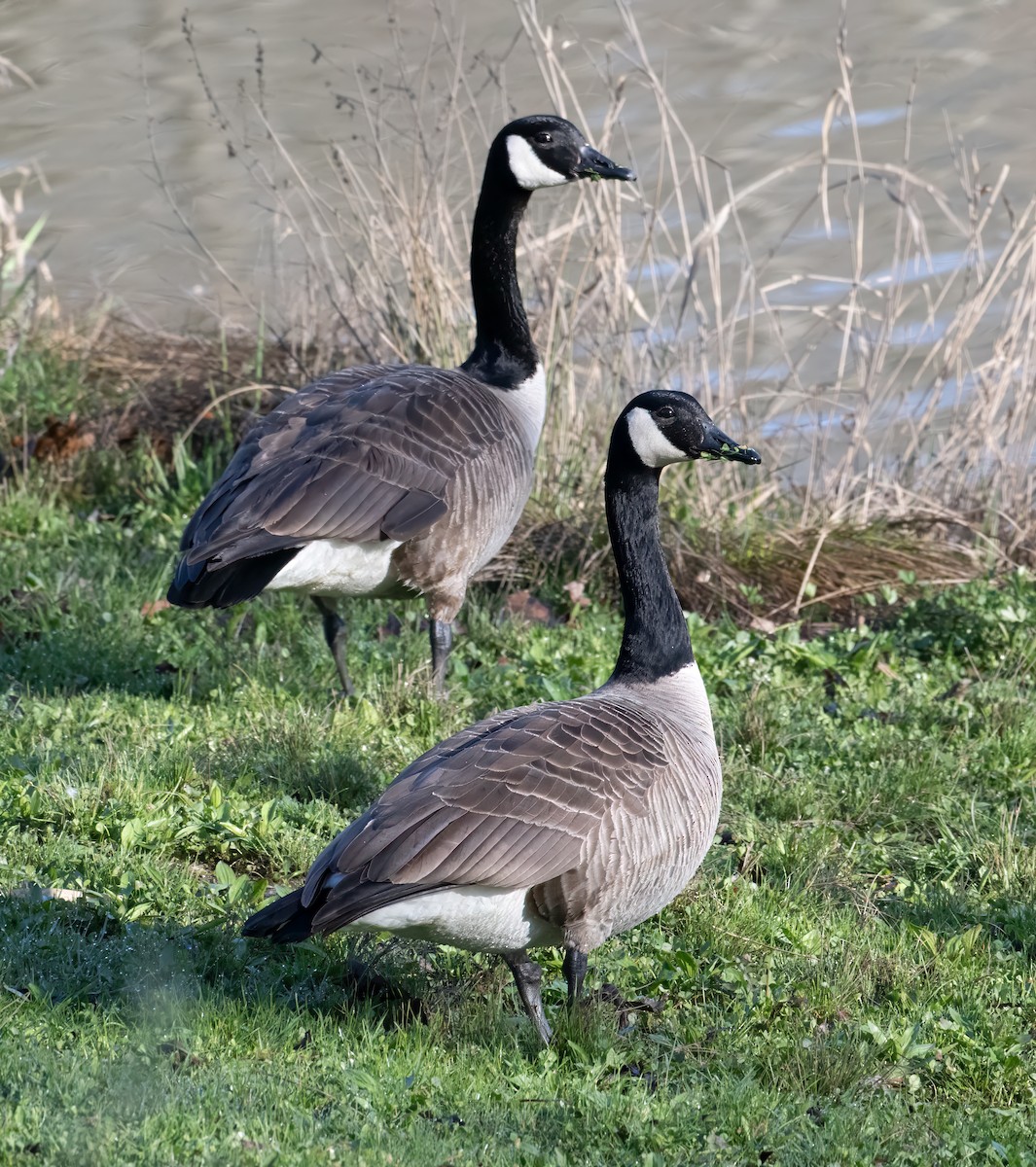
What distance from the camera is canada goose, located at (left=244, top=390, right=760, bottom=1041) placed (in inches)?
147

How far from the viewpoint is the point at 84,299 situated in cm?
1141

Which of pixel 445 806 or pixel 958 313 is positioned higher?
pixel 445 806

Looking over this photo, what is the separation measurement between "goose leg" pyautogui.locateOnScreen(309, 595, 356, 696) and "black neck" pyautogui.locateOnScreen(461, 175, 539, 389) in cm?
136

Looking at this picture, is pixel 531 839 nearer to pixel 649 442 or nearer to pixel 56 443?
A: pixel 649 442

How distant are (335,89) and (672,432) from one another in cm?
1197

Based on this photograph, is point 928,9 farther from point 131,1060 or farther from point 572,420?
point 131,1060

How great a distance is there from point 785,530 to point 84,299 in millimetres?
6176

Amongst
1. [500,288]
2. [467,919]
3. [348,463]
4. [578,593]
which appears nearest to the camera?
[467,919]

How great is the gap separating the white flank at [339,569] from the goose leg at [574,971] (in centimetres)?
223

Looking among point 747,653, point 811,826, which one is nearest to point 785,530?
point 747,653

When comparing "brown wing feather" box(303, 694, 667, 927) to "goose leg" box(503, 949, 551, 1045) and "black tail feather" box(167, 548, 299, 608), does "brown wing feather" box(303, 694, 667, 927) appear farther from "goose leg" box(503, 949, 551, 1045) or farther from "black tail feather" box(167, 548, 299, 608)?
"black tail feather" box(167, 548, 299, 608)

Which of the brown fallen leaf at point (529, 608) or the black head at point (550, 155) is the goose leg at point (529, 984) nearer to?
the brown fallen leaf at point (529, 608)

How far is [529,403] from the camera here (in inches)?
274

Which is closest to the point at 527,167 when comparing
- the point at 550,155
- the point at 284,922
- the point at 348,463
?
the point at 550,155
